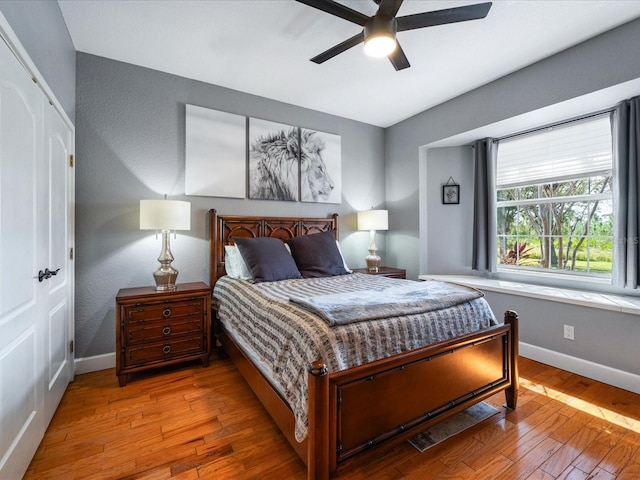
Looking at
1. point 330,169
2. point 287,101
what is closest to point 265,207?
point 330,169

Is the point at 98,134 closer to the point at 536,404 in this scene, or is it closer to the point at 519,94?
the point at 519,94

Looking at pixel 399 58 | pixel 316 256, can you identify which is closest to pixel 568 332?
pixel 316 256

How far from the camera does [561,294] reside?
2750mm

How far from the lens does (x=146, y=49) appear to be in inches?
102

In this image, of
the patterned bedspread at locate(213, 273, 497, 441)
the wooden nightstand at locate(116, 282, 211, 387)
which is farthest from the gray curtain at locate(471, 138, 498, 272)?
the wooden nightstand at locate(116, 282, 211, 387)

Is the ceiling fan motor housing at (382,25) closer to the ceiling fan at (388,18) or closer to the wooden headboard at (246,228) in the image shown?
the ceiling fan at (388,18)

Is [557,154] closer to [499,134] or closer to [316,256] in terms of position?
[499,134]

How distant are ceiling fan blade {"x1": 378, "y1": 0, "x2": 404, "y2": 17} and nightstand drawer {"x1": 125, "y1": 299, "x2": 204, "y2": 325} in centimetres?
252

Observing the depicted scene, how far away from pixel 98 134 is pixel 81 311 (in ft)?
5.08

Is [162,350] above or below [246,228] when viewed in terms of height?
below

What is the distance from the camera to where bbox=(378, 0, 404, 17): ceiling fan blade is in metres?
1.71

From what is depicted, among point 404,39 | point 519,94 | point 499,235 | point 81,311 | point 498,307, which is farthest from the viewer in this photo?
point 499,235

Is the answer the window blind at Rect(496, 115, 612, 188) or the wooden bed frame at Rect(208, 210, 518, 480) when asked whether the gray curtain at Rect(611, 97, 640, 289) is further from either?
the wooden bed frame at Rect(208, 210, 518, 480)

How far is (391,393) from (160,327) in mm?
1945
